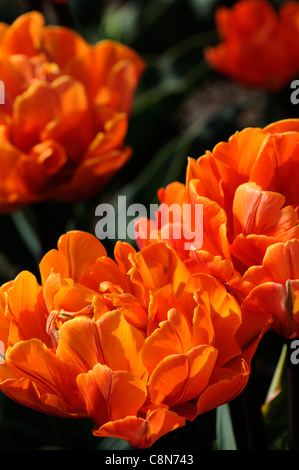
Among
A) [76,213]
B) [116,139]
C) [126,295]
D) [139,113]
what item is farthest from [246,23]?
[126,295]

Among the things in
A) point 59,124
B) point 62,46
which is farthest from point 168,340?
point 62,46

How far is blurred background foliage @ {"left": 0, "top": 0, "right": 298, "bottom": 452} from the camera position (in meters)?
0.56

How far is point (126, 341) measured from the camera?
1.23ft

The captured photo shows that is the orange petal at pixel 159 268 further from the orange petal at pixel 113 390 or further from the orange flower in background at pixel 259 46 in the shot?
the orange flower in background at pixel 259 46

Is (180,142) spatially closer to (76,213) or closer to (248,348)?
(76,213)

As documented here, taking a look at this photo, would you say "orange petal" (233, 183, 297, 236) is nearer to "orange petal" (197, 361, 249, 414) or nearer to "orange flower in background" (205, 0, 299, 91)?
"orange petal" (197, 361, 249, 414)

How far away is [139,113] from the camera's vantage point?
1103mm

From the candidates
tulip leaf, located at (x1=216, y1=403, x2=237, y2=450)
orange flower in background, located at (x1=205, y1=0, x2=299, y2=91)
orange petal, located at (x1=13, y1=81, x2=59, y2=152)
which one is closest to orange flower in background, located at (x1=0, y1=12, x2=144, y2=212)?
orange petal, located at (x1=13, y1=81, x2=59, y2=152)

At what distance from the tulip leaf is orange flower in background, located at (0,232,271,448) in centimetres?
17

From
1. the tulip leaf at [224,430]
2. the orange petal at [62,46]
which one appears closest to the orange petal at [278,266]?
the tulip leaf at [224,430]

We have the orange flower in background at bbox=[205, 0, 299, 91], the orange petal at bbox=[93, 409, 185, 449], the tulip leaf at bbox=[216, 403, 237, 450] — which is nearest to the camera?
the orange petal at bbox=[93, 409, 185, 449]

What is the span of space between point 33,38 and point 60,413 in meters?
0.48

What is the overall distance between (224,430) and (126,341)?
8.6 inches

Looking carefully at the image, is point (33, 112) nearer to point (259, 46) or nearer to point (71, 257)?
point (71, 257)
